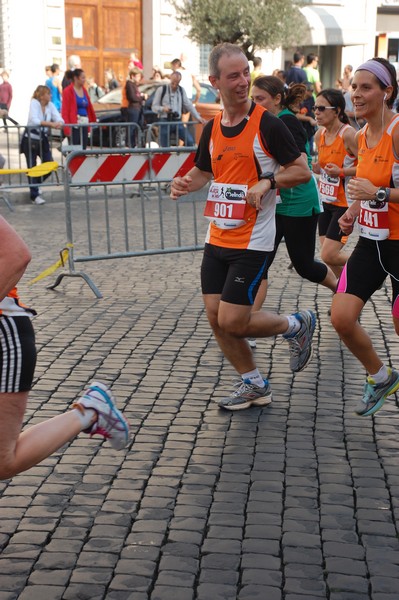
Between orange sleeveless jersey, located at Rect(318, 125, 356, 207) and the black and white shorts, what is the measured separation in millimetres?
4728

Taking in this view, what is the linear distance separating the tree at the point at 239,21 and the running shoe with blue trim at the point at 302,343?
29.7 metres

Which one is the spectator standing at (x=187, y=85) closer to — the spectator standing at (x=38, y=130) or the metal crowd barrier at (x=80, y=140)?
the metal crowd barrier at (x=80, y=140)

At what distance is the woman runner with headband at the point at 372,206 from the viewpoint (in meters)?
5.28

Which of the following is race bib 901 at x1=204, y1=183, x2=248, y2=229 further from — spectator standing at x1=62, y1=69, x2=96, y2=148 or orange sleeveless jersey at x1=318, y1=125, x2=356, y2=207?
spectator standing at x1=62, y1=69, x2=96, y2=148

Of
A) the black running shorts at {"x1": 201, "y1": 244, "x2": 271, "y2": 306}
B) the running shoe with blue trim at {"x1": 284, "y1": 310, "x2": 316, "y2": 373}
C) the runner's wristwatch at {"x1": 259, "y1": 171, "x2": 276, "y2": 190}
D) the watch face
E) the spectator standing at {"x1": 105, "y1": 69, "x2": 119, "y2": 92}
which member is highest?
the runner's wristwatch at {"x1": 259, "y1": 171, "x2": 276, "y2": 190}

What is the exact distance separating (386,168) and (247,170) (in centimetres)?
76

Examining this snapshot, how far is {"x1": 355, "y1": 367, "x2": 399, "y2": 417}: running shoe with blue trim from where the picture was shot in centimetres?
555

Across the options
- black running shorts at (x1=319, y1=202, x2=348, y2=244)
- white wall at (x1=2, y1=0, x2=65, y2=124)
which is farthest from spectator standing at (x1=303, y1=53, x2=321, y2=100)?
black running shorts at (x1=319, y1=202, x2=348, y2=244)

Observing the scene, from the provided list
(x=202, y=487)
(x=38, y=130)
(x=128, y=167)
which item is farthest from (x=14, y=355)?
(x=38, y=130)

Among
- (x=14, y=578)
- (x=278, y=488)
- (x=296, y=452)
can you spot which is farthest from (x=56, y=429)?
(x=296, y=452)

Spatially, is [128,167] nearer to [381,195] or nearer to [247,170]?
[247,170]

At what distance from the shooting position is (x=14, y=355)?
3.63 meters

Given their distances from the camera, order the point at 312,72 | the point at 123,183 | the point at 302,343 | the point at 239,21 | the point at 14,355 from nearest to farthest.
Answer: the point at 14,355, the point at 302,343, the point at 123,183, the point at 312,72, the point at 239,21

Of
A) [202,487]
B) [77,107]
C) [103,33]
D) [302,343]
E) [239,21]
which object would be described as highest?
[239,21]
